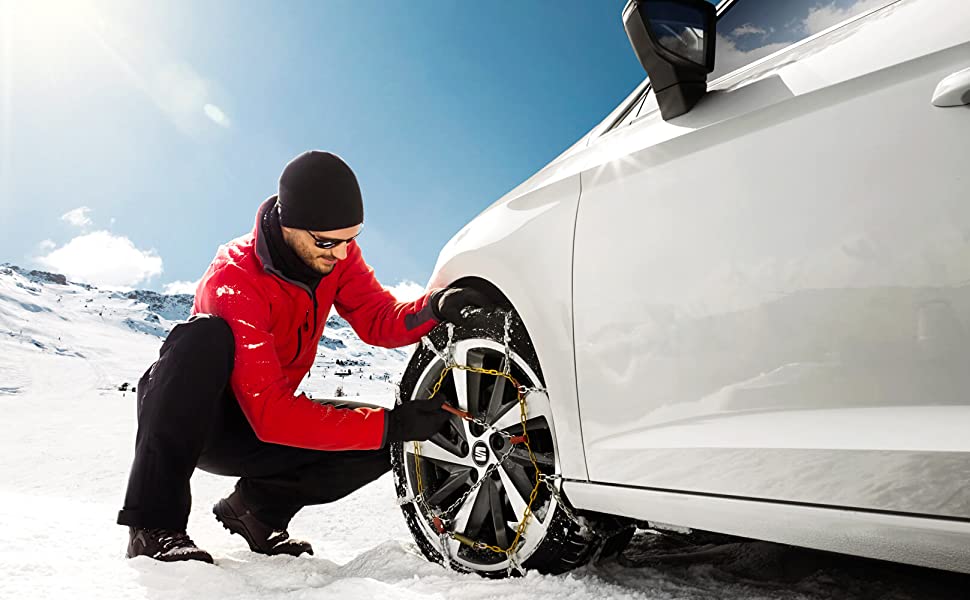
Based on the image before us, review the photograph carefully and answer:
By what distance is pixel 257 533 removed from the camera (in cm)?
240

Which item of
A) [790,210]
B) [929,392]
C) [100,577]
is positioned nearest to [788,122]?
[790,210]

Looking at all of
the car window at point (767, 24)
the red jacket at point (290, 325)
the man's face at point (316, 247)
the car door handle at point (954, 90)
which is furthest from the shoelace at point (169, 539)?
the car door handle at point (954, 90)

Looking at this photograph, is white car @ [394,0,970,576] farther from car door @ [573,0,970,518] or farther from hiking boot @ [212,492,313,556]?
hiking boot @ [212,492,313,556]

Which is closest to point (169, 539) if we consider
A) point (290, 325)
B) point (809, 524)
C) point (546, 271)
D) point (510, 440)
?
point (290, 325)

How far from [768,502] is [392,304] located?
5.55 ft

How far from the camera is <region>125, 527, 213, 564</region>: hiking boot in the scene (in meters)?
1.96

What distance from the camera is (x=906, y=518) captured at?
1.09 m

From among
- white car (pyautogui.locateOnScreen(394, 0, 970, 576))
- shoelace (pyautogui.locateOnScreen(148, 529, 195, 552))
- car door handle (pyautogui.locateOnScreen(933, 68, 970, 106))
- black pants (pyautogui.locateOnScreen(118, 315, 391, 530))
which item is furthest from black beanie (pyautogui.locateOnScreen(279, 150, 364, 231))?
car door handle (pyautogui.locateOnScreen(933, 68, 970, 106))

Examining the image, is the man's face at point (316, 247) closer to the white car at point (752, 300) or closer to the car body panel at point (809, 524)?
the white car at point (752, 300)

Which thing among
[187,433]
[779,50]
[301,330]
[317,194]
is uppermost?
[317,194]

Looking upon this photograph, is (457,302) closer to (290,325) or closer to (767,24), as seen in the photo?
(290,325)

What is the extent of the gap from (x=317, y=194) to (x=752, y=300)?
60.8 inches

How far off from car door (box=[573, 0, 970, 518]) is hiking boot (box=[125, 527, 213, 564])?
1.23 m

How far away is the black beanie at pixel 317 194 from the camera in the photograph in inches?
91.4
